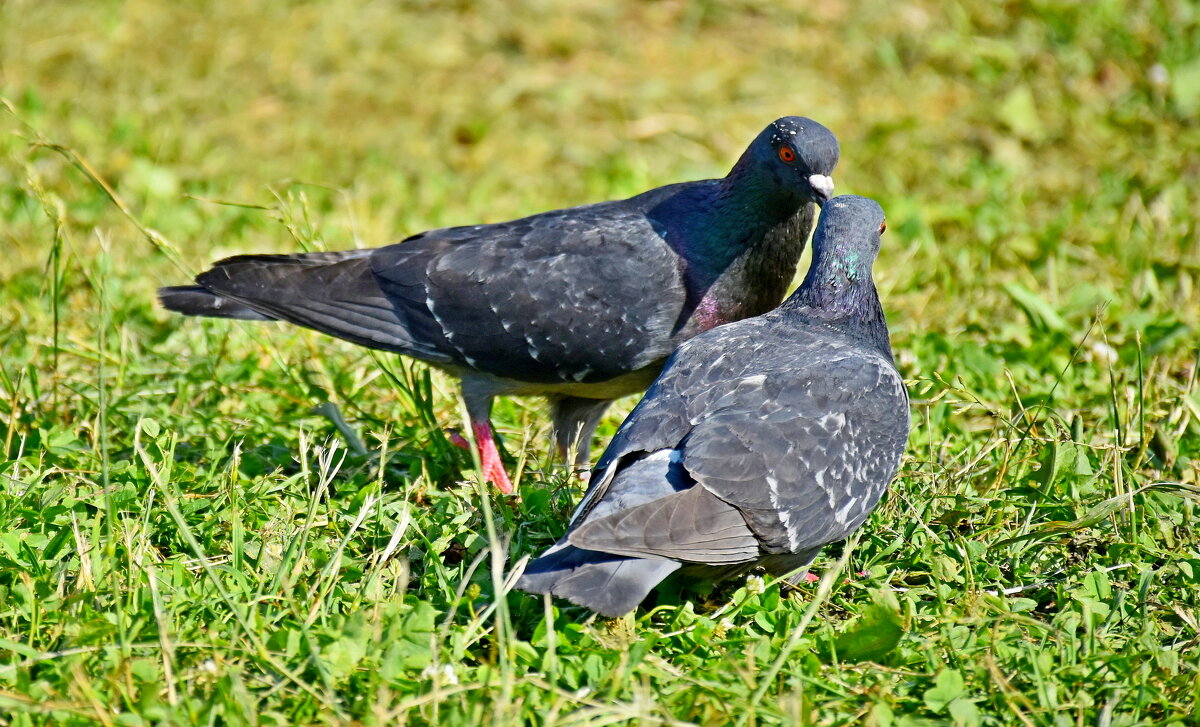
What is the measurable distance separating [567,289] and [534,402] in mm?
1011

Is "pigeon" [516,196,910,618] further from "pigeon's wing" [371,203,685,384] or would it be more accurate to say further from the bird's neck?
"pigeon's wing" [371,203,685,384]

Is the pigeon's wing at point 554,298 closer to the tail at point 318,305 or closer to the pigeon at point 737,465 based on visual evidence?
the tail at point 318,305

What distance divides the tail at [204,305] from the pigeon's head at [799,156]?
206cm

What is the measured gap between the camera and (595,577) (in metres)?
3.26

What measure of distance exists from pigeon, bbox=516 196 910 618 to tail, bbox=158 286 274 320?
1776mm

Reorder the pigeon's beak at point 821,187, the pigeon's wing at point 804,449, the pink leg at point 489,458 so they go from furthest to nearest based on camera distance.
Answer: the pink leg at point 489,458 < the pigeon's beak at point 821,187 < the pigeon's wing at point 804,449

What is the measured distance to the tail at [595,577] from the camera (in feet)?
10.6

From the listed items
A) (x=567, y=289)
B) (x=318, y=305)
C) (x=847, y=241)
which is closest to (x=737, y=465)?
(x=847, y=241)

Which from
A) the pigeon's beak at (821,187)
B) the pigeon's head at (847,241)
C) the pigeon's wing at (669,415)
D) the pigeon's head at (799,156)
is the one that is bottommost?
the pigeon's wing at (669,415)

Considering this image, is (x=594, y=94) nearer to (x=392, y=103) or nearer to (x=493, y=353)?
(x=392, y=103)

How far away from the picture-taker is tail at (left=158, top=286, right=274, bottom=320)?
472 cm

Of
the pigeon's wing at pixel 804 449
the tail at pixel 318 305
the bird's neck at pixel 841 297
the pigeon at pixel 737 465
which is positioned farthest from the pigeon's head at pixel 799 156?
the tail at pixel 318 305

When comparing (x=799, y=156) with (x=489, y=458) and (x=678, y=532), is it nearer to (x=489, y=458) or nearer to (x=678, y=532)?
(x=489, y=458)

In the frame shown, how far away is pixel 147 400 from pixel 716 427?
2.69 meters
